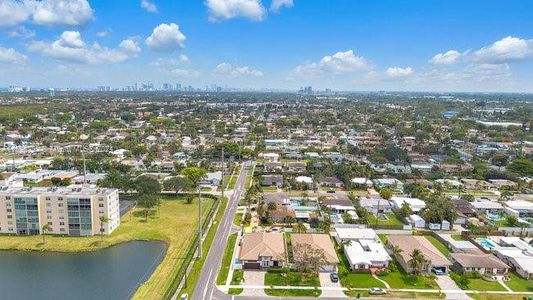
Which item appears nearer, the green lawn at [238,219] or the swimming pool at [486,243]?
the swimming pool at [486,243]

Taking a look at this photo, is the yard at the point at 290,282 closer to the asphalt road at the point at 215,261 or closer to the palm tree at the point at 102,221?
the asphalt road at the point at 215,261

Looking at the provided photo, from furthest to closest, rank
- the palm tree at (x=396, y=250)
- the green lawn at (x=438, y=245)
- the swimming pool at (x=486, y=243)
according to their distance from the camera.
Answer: the swimming pool at (x=486, y=243), the green lawn at (x=438, y=245), the palm tree at (x=396, y=250)

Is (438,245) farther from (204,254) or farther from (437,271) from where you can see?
(204,254)

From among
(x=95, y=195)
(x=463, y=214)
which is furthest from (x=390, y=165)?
(x=95, y=195)

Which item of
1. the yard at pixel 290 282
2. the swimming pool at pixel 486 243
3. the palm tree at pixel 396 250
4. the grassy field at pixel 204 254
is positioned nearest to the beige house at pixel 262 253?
the yard at pixel 290 282

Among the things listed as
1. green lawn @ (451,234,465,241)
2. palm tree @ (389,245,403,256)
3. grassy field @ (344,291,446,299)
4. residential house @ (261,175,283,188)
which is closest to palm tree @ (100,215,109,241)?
grassy field @ (344,291,446,299)

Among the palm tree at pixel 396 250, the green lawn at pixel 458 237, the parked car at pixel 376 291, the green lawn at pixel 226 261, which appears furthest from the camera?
the green lawn at pixel 458 237

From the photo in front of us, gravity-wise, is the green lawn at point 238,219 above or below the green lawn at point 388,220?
above
